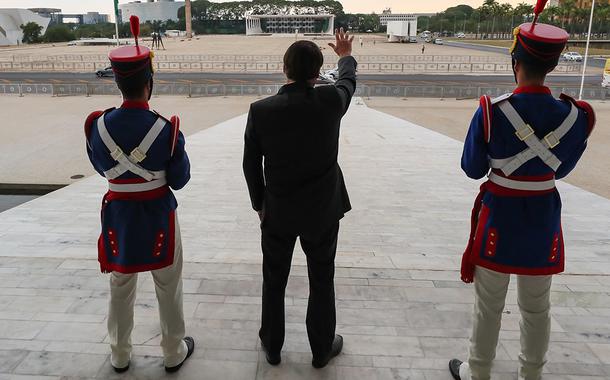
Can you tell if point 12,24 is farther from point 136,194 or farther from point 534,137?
point 534,137

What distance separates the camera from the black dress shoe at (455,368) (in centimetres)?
307

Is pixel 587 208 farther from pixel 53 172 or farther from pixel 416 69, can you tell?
pixel 416 69

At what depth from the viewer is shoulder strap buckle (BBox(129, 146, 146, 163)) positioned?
2.74 meters

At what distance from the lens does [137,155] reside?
2.74m

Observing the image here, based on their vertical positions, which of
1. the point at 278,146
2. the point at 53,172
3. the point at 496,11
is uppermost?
the point at 496,11

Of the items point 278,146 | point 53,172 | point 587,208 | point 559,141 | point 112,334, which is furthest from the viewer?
point 53,172

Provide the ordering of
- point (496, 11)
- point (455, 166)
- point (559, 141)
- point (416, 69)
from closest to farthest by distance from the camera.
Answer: point (559, 141)
point (455, 166)
point (416, 69)
point (496, 11)

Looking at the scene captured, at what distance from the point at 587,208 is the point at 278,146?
6.37m

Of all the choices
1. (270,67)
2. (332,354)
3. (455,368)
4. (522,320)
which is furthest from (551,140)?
(270,67)

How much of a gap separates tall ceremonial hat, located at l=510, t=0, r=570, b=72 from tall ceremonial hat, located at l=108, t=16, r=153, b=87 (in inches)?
80.7

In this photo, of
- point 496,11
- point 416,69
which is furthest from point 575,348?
A: point 496,11

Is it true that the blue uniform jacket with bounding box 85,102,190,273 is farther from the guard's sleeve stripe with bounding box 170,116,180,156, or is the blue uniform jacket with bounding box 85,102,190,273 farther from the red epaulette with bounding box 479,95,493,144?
the red epaulette with bounding box 479,95,493,144

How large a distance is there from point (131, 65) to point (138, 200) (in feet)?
2.54

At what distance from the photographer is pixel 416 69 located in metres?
47.0
